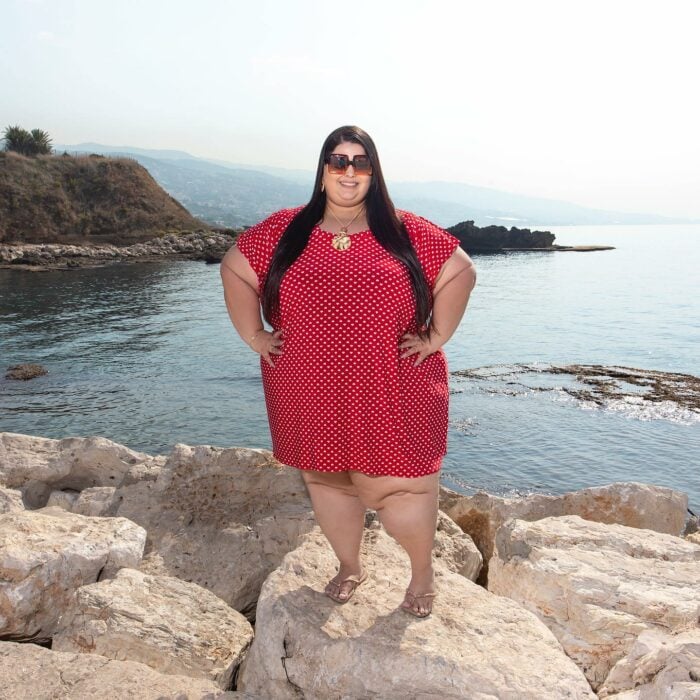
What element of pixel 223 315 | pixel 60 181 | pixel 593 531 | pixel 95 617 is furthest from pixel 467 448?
pixel 60 181

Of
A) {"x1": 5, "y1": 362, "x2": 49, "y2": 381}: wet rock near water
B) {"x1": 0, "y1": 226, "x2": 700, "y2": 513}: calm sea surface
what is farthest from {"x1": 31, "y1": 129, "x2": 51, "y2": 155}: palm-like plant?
{"x1": 5, "y1": 362, "x2": 49, "y2": 381}: wet rock near water

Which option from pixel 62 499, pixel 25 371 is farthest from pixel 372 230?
pixel 25 371

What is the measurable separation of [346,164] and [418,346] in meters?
0.86

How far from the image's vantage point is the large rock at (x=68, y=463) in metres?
5.56

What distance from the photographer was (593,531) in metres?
4.20

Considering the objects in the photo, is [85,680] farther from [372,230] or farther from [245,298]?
[372,230]

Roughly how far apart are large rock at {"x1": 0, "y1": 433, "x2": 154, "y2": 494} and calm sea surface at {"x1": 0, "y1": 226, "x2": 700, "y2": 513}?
5.40m

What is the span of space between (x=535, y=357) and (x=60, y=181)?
55.4 metres

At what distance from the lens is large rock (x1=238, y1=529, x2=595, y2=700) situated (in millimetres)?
2848

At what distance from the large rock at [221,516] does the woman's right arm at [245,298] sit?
1.60 m

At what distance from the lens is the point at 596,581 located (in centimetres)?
358

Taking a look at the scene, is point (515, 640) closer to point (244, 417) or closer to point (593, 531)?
point (593, 531)

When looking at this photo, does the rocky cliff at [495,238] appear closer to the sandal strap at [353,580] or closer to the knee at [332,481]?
the sandal strap at [353,580]

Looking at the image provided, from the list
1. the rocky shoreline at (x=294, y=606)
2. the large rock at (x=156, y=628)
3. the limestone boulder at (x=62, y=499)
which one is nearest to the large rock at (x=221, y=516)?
the rocky shoreline at (x=294, y=606)
